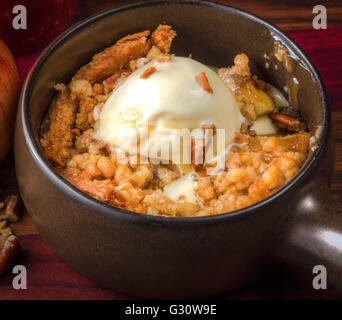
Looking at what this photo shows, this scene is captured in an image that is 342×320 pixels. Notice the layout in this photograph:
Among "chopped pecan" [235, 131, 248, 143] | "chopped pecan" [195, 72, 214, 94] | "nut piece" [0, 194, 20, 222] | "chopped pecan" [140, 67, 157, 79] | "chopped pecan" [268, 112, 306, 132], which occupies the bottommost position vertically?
"nut piece" [0, 194, 20, 222]

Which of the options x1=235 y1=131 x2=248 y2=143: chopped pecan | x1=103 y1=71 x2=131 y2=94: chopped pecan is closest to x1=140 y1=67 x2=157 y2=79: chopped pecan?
x1=103 y1=71 x2=131 y2=94: chopped pecan

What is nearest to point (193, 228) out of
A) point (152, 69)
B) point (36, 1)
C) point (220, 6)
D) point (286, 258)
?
point (286, 258)

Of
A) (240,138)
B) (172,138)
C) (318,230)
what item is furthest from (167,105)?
(318,230)

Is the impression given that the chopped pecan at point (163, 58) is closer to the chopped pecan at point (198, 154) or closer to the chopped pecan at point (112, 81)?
the chopped pecan at point (112, 81)

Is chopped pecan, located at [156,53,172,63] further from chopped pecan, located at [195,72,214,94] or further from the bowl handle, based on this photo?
the bowl handle

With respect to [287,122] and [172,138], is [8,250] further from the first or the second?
[287,122]
